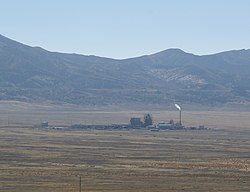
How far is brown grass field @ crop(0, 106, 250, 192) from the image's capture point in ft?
259

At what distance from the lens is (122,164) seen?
339 feet

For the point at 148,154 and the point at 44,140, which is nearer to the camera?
the point at 148,154

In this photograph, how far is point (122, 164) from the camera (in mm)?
103375

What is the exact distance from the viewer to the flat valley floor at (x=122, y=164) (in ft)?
259

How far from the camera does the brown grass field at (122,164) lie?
7906 cm

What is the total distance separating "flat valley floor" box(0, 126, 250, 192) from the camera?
79.0 meters

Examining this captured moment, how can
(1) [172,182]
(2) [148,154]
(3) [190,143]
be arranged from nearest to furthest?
(1) [172,182], (2) [148,154], (3) [190,143]

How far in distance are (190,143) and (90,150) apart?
30584mm

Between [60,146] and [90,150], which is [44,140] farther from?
[90,150]

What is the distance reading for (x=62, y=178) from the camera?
8438cm

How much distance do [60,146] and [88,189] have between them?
Answer: 6136 cm

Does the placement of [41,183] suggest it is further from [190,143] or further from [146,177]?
[190,143]

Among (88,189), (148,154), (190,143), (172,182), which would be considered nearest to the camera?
(88,189)

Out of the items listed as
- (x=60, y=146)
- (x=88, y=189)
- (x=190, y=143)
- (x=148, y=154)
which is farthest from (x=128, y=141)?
(x=88, y=189)
